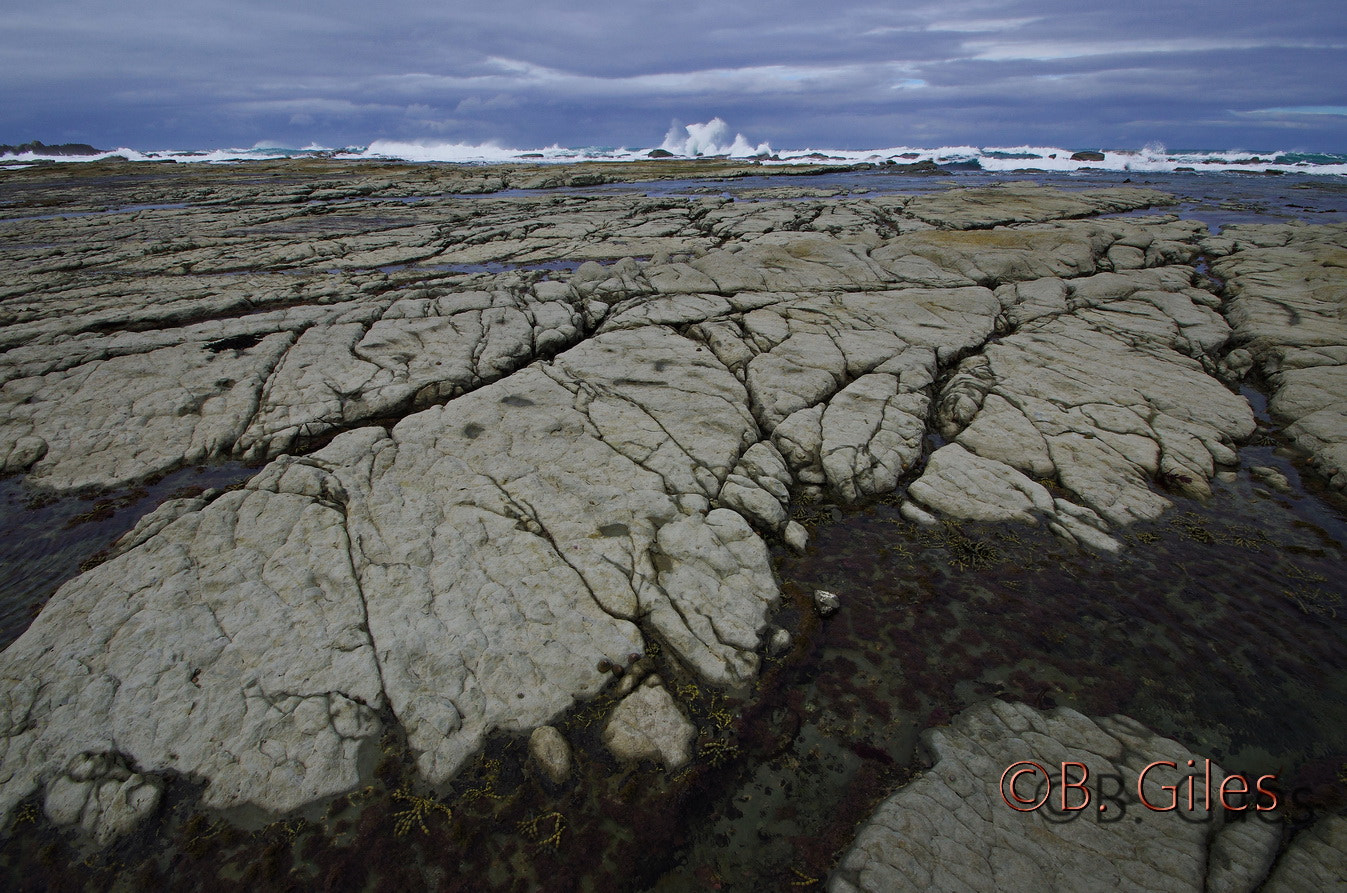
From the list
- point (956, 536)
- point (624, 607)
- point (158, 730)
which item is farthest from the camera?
point (956, 536)

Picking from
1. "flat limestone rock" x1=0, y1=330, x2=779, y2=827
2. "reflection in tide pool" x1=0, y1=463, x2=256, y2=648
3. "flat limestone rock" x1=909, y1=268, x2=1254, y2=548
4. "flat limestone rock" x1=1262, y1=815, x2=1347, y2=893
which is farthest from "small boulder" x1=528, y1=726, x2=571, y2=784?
"reflection in tide pool" x1=0, y1=463, x2=256, y2=648

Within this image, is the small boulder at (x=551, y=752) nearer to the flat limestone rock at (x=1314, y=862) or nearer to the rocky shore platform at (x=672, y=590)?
the rocky shore platform at (x=672, y=590)

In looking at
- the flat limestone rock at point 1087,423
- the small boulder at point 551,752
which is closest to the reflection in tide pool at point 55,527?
the small boulder at point 551,752

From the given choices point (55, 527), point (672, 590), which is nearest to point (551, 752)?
point (672, 590)

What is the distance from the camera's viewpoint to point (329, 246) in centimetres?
2206

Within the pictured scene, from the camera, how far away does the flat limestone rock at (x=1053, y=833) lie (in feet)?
12.6

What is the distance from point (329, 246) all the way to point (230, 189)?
38.9 metres

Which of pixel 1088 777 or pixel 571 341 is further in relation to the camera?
pixel 571 341

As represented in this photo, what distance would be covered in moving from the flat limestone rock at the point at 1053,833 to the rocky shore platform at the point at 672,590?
3 centimetres

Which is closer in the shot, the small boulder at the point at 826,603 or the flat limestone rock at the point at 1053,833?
the flat limestone rock at the point at 1053,833

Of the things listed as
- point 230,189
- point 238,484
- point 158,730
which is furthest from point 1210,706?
point 230,189

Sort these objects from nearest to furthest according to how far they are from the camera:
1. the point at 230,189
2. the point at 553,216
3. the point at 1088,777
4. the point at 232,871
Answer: the point at 232,871 → the point at 1088,777 → the point at 553,216 → the point at 230,189

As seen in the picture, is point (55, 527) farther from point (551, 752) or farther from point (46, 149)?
point (46, 149)

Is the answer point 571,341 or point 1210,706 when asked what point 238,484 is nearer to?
point 571,341
